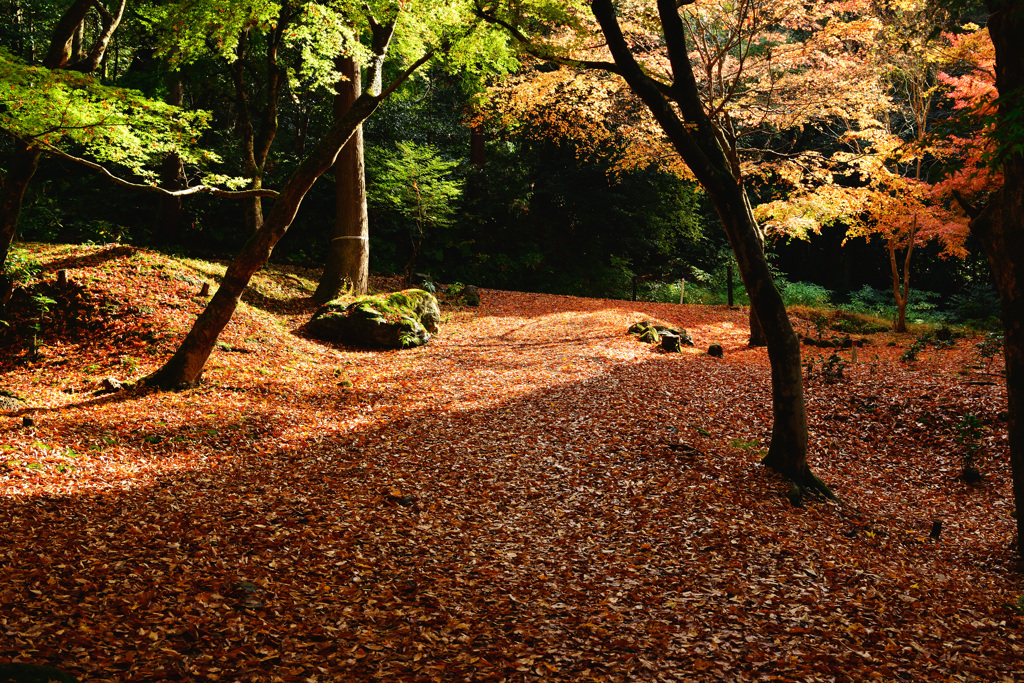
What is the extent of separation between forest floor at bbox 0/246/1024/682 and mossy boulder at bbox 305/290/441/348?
129cm

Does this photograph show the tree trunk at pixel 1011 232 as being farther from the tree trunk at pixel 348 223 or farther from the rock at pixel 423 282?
the rock at pixel 423 282

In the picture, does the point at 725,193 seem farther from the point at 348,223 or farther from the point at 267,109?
the point at 267,109

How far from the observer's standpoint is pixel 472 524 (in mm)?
5109

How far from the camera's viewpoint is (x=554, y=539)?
16.3ft

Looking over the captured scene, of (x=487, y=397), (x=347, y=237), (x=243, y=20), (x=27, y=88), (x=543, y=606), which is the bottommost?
(x=543, y=606)

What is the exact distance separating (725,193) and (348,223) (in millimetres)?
9306

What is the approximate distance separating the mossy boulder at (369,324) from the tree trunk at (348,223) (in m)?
1.28

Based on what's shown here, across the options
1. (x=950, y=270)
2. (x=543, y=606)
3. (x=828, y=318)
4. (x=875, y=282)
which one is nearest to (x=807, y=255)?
(x=875, y=282)

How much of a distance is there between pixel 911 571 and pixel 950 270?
2127cm

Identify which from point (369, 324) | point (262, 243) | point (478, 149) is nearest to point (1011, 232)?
point (262, 243)

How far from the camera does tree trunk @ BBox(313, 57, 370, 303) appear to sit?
1255 cm

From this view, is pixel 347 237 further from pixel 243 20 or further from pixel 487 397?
pixel 487 397

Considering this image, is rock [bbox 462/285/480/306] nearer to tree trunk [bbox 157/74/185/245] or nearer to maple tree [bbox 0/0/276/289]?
tree trunk [bbox 157/74/185/245]

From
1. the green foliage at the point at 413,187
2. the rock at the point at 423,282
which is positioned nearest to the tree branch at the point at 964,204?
the green foliage at the point at 413,187
